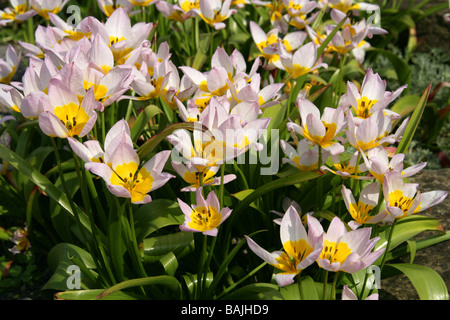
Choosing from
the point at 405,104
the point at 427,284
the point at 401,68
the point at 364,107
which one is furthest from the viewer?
the point at 401,68

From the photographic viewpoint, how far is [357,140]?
1.41 metres

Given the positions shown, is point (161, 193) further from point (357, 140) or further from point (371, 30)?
point (371, 30)

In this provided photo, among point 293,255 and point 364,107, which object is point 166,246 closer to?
point 293,255

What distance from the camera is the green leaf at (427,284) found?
1.46 meters

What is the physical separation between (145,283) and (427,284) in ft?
2.55

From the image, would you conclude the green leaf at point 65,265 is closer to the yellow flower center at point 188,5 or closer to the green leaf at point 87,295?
the green leaf at point 87,295

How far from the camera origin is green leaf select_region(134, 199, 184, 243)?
1.59 metres

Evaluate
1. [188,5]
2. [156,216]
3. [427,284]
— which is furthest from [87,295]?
[188,5]

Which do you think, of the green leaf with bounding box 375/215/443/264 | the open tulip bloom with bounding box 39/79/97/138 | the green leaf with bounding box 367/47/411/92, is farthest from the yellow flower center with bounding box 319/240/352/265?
the green leaf with bounding box 367/47/411/92

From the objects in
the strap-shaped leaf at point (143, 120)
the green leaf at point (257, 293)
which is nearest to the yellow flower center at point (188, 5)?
the strap-shaped leaf at point (143, 120)

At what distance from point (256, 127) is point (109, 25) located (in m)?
0.69

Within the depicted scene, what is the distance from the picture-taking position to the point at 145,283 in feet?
4.50
